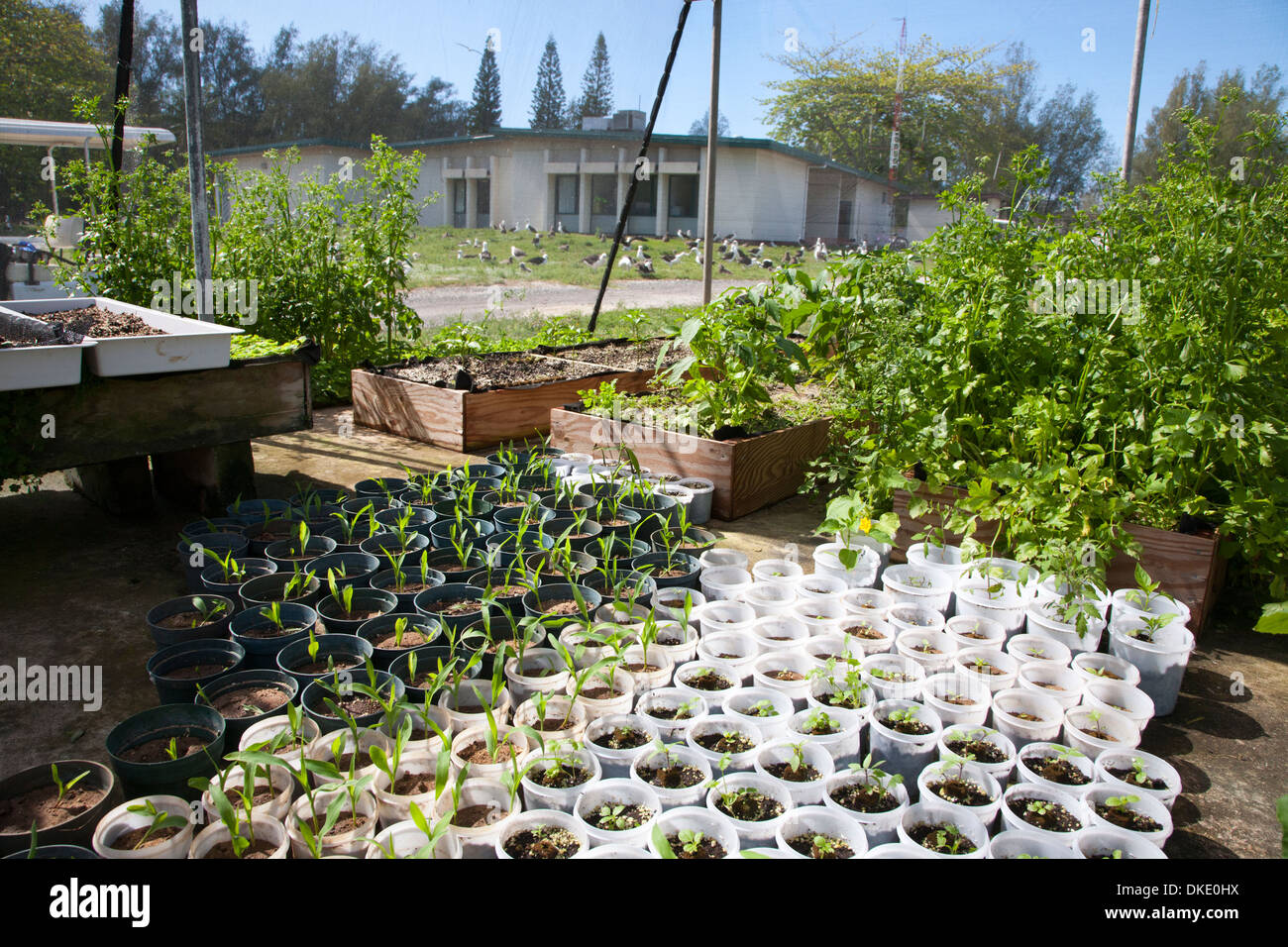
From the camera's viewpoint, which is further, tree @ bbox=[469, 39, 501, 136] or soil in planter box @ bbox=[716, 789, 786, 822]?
tree @ bbox=[469, 39, 501, 136]

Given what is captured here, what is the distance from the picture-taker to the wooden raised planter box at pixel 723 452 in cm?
387

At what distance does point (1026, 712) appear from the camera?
2195mm

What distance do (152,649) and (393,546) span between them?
813mm

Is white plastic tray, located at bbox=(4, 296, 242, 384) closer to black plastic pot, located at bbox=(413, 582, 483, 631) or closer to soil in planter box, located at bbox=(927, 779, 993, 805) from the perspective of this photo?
black plastic pot, located at bbox=(413, 582, 483, 631)

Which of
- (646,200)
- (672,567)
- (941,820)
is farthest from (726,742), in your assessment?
(646,200)

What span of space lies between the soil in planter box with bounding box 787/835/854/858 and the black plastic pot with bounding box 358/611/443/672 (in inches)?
44.3

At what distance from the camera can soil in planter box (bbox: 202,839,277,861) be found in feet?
5.11

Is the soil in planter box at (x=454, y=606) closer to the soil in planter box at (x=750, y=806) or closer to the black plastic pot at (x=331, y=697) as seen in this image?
the black plastic pot at (x=331, y=697)

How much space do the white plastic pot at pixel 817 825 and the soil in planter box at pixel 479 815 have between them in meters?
0.56

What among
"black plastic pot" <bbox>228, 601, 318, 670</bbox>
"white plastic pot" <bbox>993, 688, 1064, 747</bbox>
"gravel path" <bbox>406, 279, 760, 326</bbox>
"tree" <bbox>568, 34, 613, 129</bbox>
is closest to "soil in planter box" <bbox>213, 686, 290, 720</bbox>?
"black plastic pot" <bbox>228, 601, 318, 670</bbox>

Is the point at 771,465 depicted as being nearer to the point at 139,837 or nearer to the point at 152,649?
the point at 152,649

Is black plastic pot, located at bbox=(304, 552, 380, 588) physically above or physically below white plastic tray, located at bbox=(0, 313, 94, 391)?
below

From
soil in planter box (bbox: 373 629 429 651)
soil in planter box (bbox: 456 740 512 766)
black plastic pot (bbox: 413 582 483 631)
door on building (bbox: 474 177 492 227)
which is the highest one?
door on building (bbox: 474 177 492 227)
